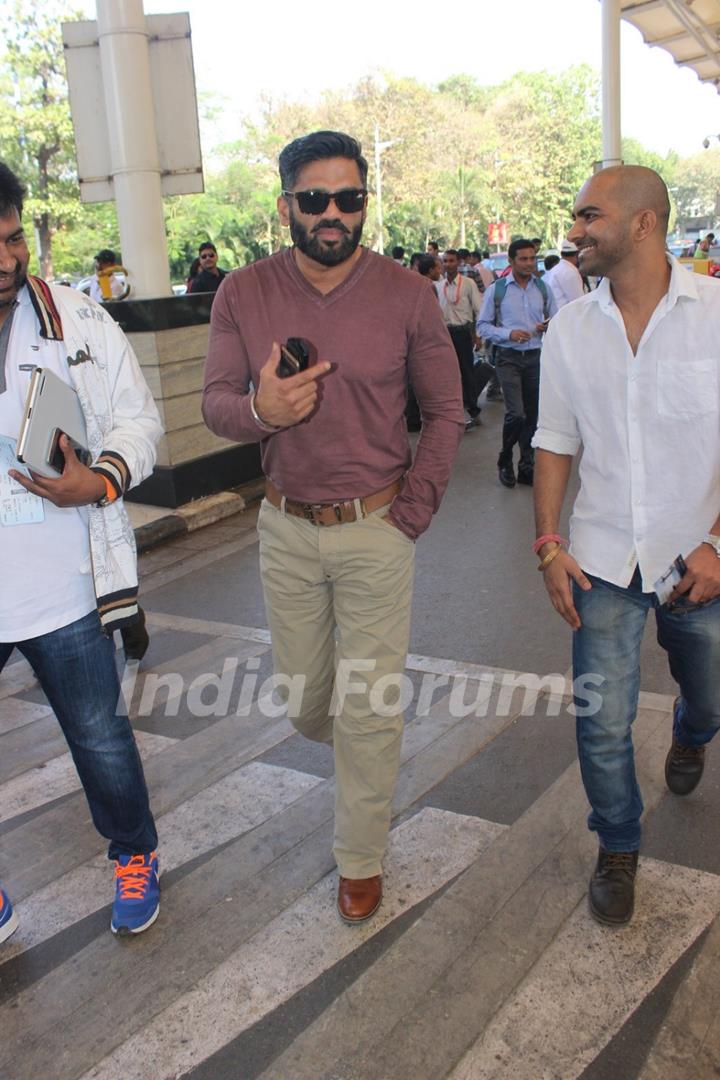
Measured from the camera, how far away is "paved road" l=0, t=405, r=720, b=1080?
2543mm

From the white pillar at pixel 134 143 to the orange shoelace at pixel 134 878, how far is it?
6410 mm

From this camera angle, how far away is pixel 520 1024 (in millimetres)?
2562

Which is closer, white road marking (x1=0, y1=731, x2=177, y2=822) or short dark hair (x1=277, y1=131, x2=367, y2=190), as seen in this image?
short dark hair (x1=277, y1=131, x2=367, y2=190)

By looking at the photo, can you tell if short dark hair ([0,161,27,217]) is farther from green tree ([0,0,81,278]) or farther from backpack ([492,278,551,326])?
green tree ([0,0,81,278])

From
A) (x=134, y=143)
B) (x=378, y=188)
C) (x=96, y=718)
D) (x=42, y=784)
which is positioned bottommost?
(x=42, y=784)

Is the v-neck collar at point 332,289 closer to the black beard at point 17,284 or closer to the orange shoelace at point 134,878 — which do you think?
the black beard at point 17,284

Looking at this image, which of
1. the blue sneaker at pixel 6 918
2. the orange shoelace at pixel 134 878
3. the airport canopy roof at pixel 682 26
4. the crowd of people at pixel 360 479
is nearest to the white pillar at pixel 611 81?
the airport canopy roof at pixel 682 26

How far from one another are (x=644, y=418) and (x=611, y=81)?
1820 cm

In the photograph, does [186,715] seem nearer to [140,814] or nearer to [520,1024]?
[140,814]

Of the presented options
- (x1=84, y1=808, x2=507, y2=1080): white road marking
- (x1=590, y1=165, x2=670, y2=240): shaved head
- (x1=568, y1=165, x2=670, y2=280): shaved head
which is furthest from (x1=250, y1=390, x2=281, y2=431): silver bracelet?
(x1=84, y1=808, x2=507, y2=1080): white road marking

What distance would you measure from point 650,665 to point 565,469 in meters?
2.12


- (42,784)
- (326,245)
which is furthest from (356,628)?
(42,784)

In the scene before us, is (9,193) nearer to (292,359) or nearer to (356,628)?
(292,359)

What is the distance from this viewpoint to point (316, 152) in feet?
9.21
